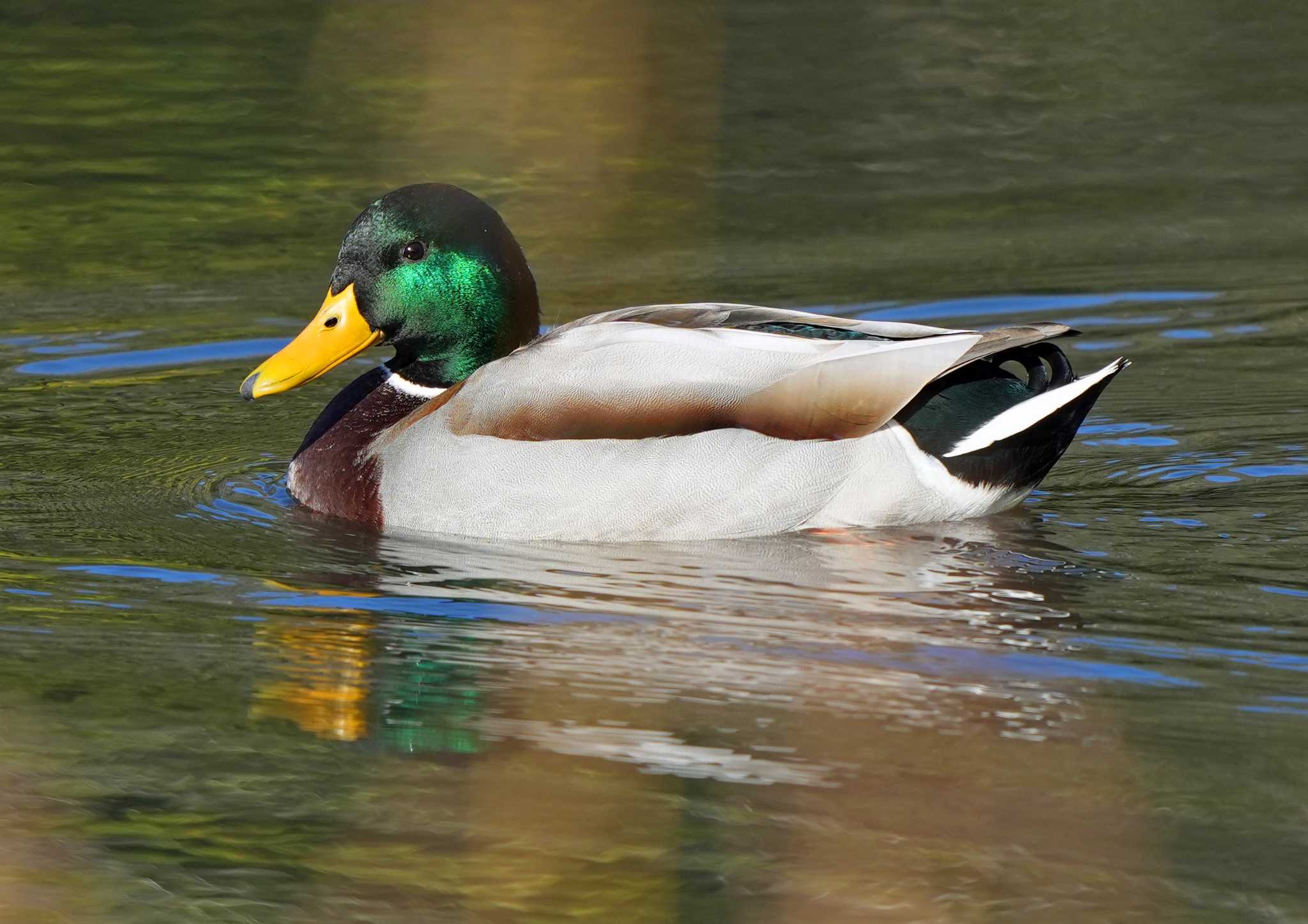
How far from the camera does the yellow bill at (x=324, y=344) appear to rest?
6.86m

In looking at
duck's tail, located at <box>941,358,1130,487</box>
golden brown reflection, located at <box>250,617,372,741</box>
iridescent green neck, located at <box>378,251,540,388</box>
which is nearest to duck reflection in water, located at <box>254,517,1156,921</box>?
golden brown reflection, located at <box>250,617,372,741</box>

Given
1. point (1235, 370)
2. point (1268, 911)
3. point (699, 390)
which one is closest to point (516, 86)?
point (1235, 370)

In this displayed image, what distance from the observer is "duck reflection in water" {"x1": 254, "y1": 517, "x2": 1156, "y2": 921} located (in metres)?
4.07

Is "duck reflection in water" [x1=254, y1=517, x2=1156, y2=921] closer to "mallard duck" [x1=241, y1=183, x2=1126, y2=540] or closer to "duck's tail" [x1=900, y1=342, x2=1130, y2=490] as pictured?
"mallard duck" [x1=241, y1=183, x2=1126, y2=540]

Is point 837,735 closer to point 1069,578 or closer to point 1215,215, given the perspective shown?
point 1069,578

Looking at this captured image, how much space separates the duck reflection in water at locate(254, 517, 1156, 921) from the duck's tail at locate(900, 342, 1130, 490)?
0.22 meters

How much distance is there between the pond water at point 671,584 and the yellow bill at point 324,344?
0.46 m

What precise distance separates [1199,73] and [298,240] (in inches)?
230

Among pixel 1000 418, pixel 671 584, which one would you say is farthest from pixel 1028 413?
pixel 671 584

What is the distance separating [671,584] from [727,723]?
3.66ft

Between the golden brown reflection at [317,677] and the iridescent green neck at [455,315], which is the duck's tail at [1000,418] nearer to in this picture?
the iridescent green neck at [455,315]

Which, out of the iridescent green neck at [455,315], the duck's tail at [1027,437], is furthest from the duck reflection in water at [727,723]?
the iridescent green neck at [455,315]

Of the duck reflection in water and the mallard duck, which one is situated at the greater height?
the mallard duck

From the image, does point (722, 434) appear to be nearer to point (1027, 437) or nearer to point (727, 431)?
point (727, 431)
